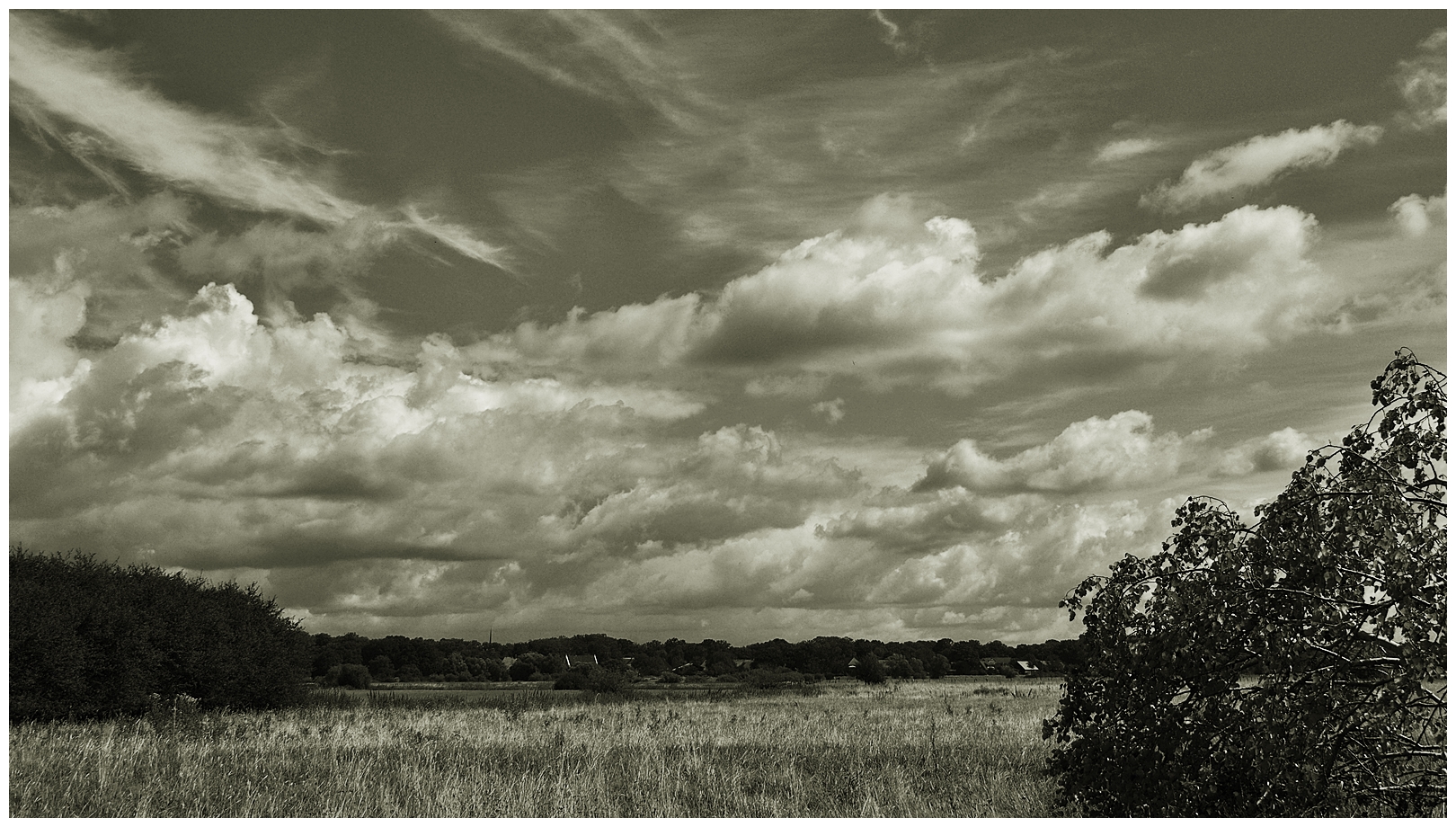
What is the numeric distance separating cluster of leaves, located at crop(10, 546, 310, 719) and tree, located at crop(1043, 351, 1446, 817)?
35.4 metres

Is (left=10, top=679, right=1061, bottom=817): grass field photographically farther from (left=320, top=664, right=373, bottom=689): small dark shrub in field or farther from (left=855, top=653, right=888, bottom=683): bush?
(left=320, top=664, right=373, bottom=689): small dark shrub in field

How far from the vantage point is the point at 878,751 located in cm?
2170

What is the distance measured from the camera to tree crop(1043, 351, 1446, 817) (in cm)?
767

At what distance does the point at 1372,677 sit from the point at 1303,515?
1.45m

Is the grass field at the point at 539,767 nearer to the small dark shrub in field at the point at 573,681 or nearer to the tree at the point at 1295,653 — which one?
the tree at the point at 1295,653

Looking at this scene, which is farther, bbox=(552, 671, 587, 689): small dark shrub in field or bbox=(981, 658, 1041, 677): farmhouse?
bbox=(981, 658, 1041, 677): farmhouse

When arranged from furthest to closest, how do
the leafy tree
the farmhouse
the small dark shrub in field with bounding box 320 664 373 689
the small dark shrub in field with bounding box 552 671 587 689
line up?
the farmhouse < the leafy tree < the small dark shrub in field with bounding box 320 664 373 689 < the small dark shrub in field with bounding box 552 671 587 689

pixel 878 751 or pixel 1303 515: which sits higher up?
pixel 1303 515

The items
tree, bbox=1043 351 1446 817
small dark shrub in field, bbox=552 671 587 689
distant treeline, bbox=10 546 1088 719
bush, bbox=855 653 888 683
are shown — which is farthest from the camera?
Answer: bush, bbox=855 653 888 683

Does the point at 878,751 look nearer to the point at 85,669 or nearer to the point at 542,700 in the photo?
the point at 542,700

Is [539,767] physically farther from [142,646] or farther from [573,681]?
[573,681]

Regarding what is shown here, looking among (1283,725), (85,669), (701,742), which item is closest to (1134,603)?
(1283,725)

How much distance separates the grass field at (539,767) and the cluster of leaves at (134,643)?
4.84 metres

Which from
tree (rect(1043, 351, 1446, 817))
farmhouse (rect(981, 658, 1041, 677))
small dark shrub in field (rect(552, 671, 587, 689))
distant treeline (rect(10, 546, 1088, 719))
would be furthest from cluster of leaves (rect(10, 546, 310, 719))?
farmhouse (rect(981, 658, 1041, 677))
